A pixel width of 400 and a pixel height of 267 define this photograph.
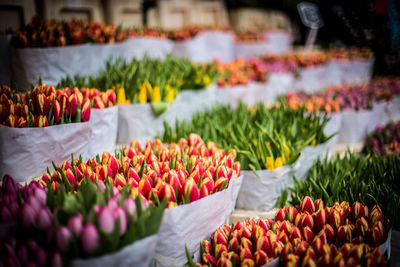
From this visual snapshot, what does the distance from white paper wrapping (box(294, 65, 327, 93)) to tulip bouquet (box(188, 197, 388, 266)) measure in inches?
99.5

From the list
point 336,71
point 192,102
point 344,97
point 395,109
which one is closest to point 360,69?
point 336,71

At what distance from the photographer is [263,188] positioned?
1493 millimetres

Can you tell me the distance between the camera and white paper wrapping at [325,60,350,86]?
401 centimetres

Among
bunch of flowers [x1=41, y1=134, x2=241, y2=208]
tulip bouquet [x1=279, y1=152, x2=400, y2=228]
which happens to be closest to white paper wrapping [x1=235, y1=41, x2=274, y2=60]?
tulip bouquet [x1=279, y1=152, x2=400, y2=228]

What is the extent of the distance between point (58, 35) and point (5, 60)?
0.29 metres

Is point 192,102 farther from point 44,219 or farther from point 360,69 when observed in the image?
point 360,69

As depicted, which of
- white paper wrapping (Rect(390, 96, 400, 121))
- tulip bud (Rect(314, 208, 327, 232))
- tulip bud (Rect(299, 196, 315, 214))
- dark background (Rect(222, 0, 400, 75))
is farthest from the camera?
white paper wrapping (Rect(390, 96, 400, 121))

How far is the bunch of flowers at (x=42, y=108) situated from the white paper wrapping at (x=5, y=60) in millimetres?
422

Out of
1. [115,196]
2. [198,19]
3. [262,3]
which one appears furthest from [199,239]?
[262,3]

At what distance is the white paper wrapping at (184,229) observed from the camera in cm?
101

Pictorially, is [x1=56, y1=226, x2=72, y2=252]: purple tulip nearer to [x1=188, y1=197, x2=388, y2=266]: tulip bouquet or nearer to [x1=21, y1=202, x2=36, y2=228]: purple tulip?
[x1=21, y1=202, x2=36, y2=228]: purple tulip

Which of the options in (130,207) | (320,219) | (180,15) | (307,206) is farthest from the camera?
(180,15)

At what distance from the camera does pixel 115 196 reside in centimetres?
93

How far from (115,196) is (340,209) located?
28.8 inches
